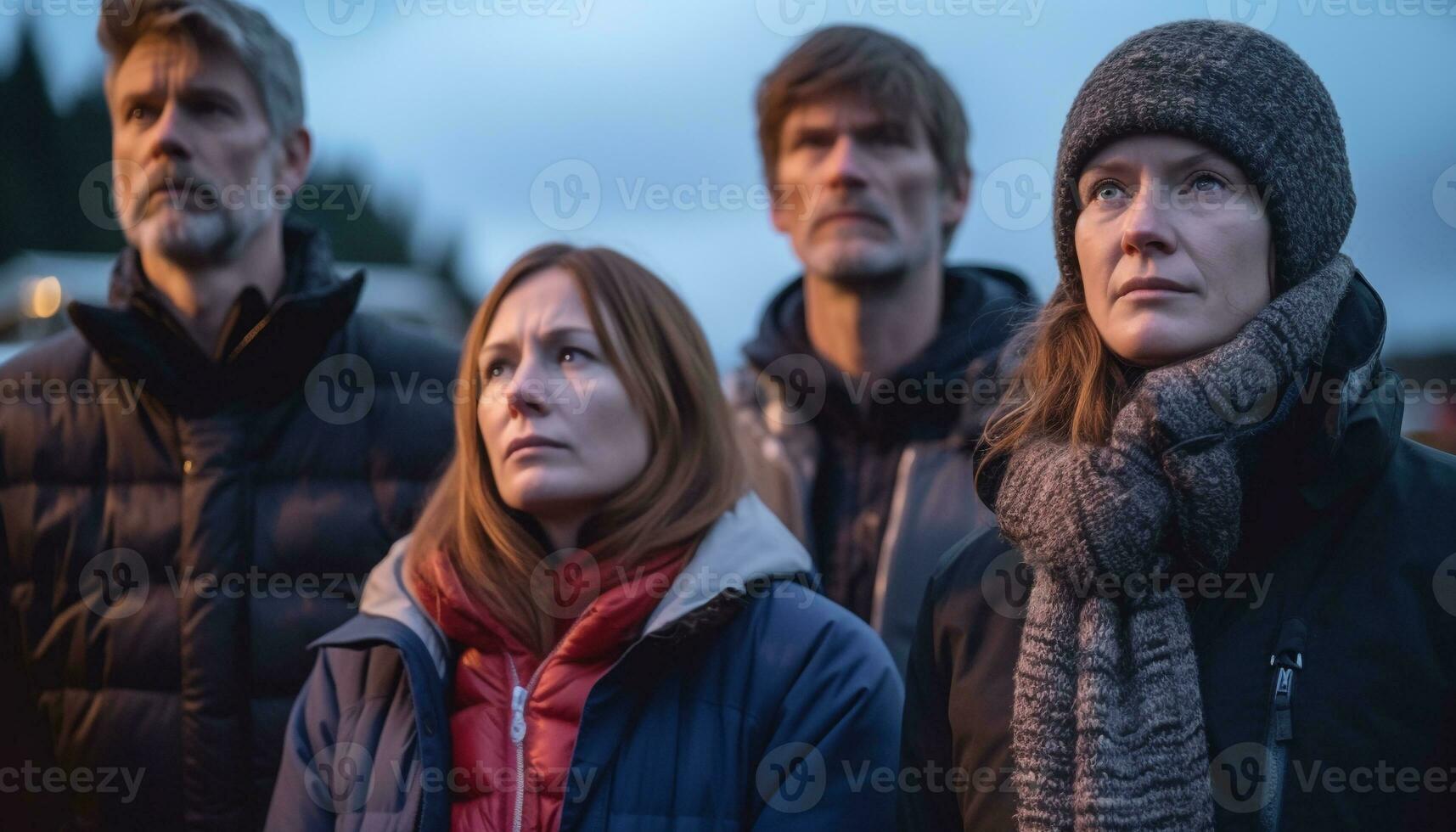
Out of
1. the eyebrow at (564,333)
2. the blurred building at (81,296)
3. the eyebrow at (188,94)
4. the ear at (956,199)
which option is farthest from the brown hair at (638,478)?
the ear at (956,199)

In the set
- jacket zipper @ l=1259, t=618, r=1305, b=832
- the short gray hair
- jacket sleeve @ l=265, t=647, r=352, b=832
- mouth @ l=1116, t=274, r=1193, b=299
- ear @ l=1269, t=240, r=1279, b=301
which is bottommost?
jacket sleeve @ l=265, t=647, r=352, b=832

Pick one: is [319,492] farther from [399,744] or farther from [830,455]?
[830,455]

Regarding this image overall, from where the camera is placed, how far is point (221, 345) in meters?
3.16

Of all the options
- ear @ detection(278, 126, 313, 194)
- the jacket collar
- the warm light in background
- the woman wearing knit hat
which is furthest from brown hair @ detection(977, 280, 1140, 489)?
the warm light in background

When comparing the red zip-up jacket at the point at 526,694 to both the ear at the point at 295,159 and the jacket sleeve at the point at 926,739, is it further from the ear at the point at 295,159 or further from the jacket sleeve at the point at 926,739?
the ear at the point at 295,159

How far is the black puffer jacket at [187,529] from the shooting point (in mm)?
2980

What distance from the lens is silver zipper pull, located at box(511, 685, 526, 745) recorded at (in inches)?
91.2

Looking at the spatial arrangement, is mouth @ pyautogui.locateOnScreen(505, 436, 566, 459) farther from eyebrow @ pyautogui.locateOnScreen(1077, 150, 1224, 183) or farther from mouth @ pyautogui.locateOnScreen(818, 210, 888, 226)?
mouth @ pyautogui.locateOnScreen(818, 210, 888, 226)

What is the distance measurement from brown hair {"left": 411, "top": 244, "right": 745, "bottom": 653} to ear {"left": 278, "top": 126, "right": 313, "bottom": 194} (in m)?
1.03

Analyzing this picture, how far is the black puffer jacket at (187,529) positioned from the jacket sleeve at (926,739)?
1.52 meters

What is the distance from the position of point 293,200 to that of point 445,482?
1.27 metres

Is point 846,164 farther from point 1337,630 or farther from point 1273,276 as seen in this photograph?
point 1337,630

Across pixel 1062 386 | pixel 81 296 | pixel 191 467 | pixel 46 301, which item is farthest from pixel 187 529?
pixel 46 301

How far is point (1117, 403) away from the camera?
1.96m
